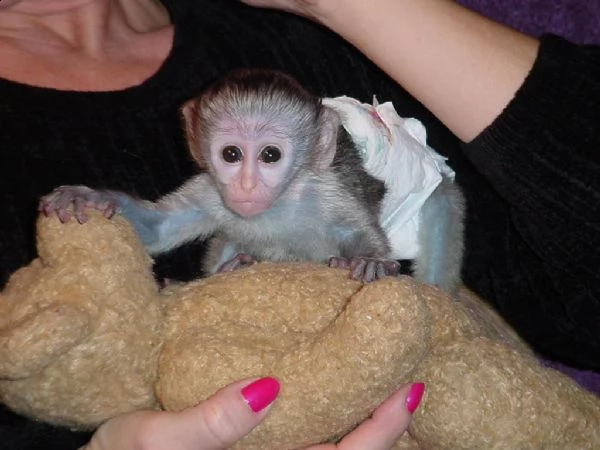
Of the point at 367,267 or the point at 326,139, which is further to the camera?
the point at 326,139

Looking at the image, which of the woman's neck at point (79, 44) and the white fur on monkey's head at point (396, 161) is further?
the woman's neck at point (79, 44)

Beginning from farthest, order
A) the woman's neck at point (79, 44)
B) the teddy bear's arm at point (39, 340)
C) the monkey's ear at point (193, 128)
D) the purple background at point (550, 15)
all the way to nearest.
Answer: the purple background at point (550, 15), the woman's neck at point (79, 44), the monkey's ear at point (193, 128), the teddy bear's arm at point (39, 340)

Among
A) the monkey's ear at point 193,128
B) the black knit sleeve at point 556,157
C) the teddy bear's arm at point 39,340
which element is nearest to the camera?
the teddy bear's arm at point 39,340

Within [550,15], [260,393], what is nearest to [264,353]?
[260,393]

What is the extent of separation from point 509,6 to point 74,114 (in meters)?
1.01

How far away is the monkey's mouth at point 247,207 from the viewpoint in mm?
1278

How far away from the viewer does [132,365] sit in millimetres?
863

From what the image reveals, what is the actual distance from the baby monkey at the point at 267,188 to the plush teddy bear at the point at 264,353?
1.25 ft

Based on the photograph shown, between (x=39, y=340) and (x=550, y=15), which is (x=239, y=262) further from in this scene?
(x=550, y=15)

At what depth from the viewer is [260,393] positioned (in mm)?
827

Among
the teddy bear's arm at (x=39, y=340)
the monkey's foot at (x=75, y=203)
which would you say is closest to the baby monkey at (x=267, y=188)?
the monkey's foot at (x=75, y=203)

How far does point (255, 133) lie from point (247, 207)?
0.48 ft

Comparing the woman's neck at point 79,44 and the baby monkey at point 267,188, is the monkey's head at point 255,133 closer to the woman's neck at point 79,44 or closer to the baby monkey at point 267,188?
the baby monkey at point 267,188

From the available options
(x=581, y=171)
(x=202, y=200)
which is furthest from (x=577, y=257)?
(x=202, y=200)
